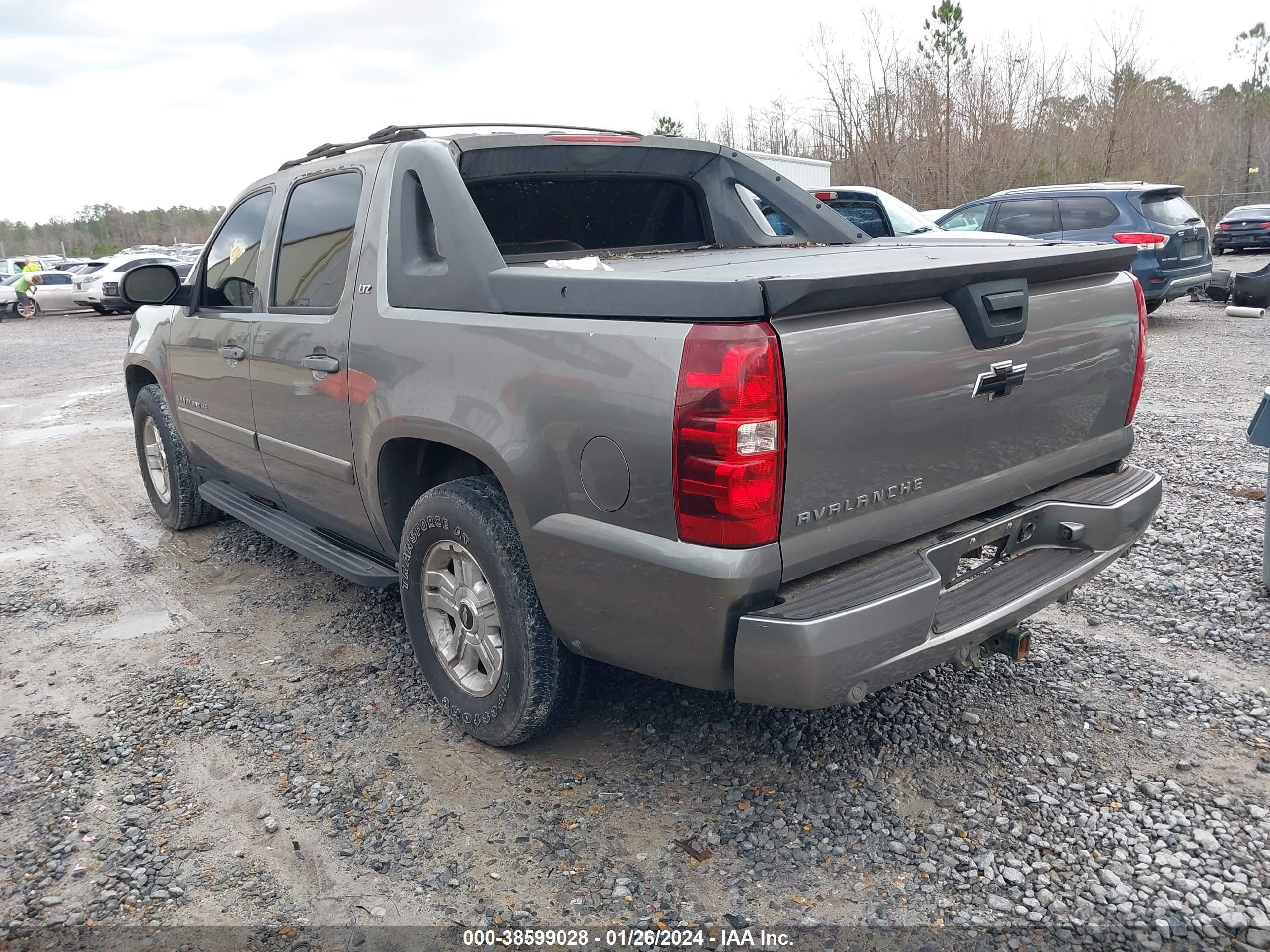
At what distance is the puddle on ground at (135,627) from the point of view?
167 inches

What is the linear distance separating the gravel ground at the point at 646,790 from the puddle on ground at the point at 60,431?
5.10 meters

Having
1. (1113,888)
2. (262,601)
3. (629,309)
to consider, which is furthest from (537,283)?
(262,601)

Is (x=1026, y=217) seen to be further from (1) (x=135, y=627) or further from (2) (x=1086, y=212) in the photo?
(1) (x=135, y=627)

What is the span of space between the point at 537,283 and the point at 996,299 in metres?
1.28

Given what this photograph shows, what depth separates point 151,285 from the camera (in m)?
4.48

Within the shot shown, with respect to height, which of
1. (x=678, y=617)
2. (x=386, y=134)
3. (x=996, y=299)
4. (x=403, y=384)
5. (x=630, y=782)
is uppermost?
(x=386, y=134)

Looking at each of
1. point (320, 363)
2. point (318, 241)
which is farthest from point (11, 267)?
point (320, 363)

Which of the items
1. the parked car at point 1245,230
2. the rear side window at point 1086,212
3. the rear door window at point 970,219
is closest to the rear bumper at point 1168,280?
the rear side window at point 1086,212

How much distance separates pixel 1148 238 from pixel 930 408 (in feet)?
35.6

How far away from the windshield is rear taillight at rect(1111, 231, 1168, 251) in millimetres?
2820

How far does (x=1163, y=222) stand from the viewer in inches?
459

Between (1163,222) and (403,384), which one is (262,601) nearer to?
(403,384)

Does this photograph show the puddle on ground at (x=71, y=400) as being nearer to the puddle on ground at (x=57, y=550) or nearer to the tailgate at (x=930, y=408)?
the puddle on ground at (x=57, y=550)

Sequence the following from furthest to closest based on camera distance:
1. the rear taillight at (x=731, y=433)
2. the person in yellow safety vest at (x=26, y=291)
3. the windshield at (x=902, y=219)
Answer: the person in yellow safety vest at (x=26, y=291)
the windshield at (x=902, y=219)
the rear taillight at (x=731, y=433)
